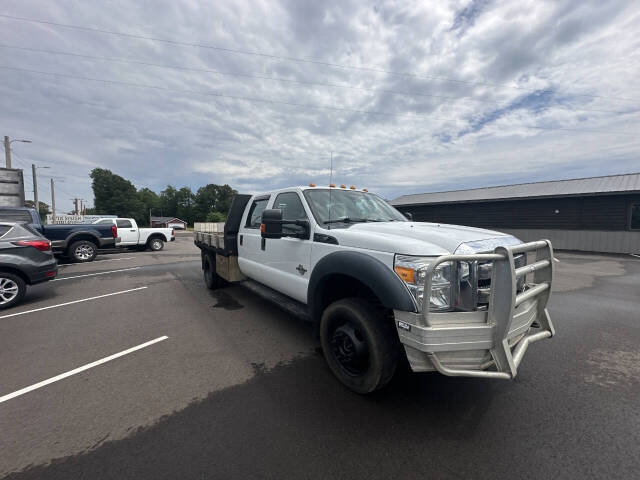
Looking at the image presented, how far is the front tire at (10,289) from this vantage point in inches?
193

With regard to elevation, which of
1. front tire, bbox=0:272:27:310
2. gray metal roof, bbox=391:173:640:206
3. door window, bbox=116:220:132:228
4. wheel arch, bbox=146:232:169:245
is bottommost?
front tire, bbox=0:272:27:310

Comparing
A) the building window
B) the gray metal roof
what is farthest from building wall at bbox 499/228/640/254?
the gray metal roof

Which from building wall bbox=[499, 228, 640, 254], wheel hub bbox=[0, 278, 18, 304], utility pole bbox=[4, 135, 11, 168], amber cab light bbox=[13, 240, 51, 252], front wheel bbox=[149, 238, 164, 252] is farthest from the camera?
utility pole bbox=[4, 135, 11, 168]

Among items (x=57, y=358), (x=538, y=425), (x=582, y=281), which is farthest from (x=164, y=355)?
(x=582, y=281)

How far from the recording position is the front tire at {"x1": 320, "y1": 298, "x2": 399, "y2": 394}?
2.26m

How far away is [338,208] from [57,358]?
11.9ft

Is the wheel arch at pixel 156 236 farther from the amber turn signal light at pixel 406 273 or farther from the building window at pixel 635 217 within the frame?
the building window at pixel 635 217

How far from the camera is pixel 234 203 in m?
5.36

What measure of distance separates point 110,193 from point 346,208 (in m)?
96.3

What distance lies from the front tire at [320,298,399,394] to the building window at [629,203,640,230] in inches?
777

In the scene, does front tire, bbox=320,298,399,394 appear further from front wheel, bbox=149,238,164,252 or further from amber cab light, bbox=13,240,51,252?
front wheel, bbox=149,238,164,252

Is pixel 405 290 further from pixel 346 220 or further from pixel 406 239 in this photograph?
pixel 346 220

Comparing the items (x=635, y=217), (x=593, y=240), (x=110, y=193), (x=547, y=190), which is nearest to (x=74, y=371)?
(x=593, y=240)

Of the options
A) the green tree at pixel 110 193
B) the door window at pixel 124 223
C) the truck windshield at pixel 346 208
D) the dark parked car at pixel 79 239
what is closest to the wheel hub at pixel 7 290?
the truck windshield at pixel 346 208
